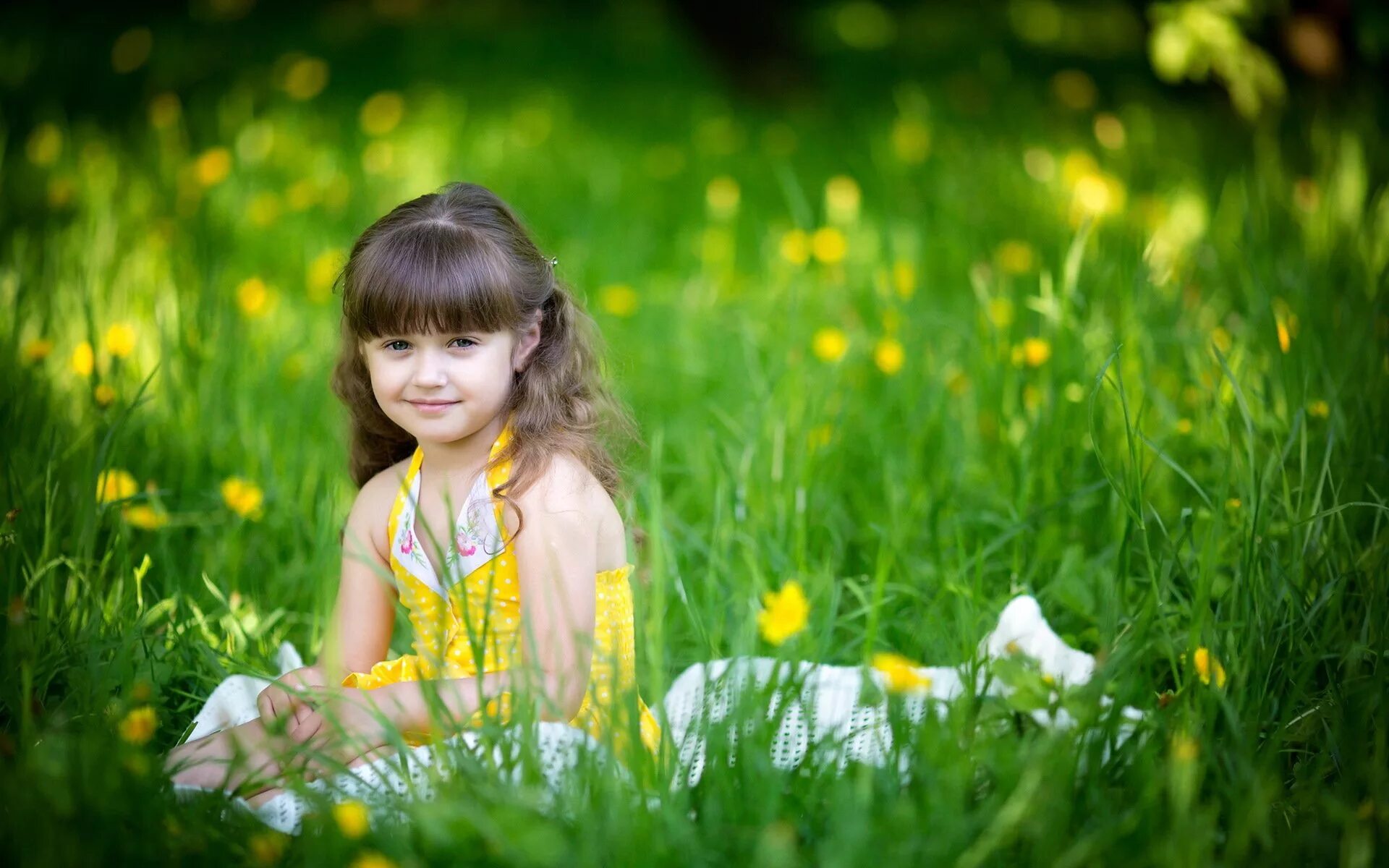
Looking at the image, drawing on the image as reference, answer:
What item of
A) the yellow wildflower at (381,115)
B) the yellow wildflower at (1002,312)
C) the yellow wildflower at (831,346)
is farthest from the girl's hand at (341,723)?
the yellow wildflower at (381,115)

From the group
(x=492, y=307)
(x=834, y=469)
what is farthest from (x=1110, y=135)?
(x=492, y=307)

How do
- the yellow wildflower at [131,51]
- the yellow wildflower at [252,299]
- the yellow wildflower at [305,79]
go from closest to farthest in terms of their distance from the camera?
the yellow wildflower at [252,299] → the yellow wildflower at [305,79] → the yellow wildflower at [131,51]

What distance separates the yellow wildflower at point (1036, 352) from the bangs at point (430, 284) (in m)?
1.16

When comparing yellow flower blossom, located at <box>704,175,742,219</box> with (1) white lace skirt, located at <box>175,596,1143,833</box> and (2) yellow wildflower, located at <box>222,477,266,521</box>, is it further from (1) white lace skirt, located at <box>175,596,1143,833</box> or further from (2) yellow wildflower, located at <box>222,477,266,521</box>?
(1) white lace skirt, located at <box>175,596,1143,833</box>

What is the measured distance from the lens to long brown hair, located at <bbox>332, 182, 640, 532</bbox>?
5.12 feet

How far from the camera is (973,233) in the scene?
3.64 m

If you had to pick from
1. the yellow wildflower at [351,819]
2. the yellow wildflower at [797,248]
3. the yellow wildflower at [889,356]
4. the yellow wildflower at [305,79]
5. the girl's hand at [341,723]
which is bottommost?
the yellow wildflower at [351,819]

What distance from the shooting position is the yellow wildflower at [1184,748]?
3.88 feet

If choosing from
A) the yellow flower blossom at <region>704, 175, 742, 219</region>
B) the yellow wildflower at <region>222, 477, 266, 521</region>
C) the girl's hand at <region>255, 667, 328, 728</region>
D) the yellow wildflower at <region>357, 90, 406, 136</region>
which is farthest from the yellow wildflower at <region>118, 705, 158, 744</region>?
the yellow wildflower at <region>357, 90, 406, 136</region>

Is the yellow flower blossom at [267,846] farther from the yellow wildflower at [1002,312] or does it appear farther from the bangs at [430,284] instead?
the yellow wildflower at [1002,312]

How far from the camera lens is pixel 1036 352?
91.7 inches

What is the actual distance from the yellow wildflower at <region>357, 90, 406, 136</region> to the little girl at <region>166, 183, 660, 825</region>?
2.96 meters

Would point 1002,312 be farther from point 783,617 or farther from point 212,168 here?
point 212,168

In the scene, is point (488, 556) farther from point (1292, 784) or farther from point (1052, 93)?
point (1052, 93)
